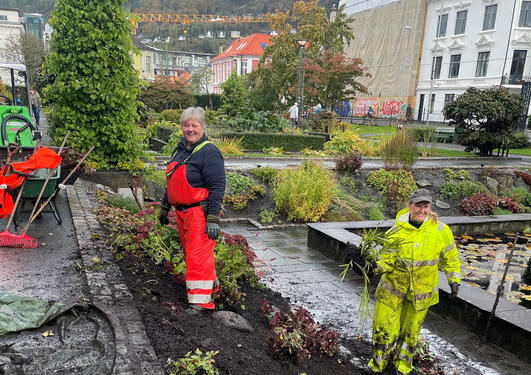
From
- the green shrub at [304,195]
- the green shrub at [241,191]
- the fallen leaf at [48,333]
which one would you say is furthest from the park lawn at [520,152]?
the fallen leaf at [48,333]

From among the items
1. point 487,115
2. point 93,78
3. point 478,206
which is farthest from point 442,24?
point 93,78

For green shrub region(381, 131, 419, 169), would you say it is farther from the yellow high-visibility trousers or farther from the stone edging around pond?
the yellow high-visibility trousers

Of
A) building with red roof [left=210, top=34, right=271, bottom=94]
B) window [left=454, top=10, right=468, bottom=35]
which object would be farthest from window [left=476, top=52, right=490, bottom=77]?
building with red roof [left=210, top=34, right=271, bottom=94]

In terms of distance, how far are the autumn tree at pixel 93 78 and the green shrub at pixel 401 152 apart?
6875 millimetres

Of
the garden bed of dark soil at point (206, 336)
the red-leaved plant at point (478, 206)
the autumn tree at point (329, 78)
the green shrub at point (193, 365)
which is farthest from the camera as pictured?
the autumn tree at point (329, 78)

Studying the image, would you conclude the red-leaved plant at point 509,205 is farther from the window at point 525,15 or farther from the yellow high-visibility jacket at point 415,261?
the window at point 525,15

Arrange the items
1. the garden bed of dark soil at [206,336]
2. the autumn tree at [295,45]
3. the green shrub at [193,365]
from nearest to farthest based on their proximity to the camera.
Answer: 1. the green shrub at [193,365]
2. the garden bed of dark soil at [206,336]
3. the autumn tree at [295,45]

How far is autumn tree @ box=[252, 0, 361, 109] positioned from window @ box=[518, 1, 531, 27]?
44.7ft

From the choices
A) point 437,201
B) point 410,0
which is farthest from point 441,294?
point 410,0

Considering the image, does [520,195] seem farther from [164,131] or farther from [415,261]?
[164,131]

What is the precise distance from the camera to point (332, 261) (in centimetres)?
637

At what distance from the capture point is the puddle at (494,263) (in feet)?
18.4

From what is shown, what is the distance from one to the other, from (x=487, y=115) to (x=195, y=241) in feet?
53.3

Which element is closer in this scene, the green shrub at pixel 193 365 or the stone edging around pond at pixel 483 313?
the green shrub at pixel 193 365
